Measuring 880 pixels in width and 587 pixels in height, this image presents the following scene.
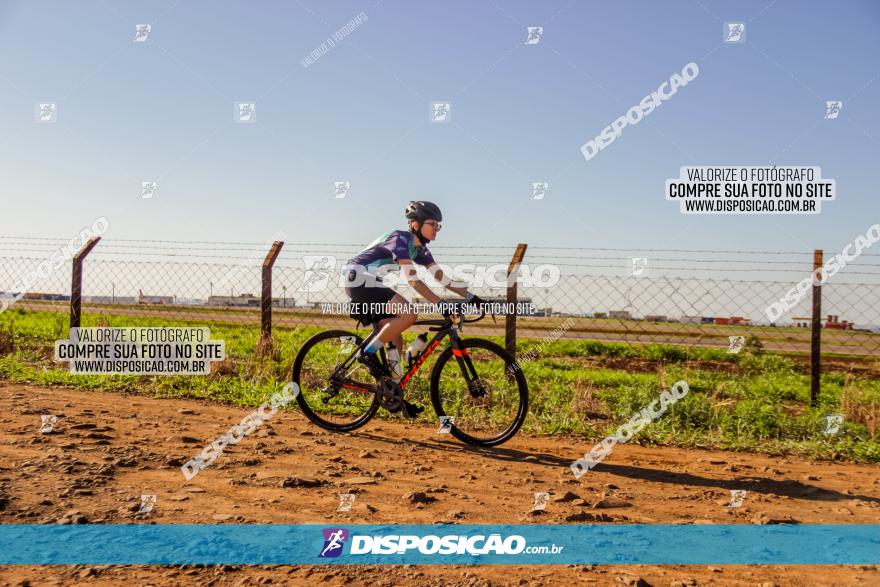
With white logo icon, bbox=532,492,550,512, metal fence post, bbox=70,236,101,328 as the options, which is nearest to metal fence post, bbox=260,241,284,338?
metal fence post, bbox=70,236,101,328

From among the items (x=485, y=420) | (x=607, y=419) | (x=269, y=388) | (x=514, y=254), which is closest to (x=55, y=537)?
(x=485, y=420)

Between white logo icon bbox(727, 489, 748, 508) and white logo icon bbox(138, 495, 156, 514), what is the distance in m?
3.79

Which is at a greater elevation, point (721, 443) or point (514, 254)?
point (514, 254)

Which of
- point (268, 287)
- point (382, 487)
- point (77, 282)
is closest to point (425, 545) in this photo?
point (382, 487)

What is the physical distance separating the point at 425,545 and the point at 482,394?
2.74 metres

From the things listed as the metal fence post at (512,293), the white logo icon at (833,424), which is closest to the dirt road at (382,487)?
the white logo icon at (833,424)

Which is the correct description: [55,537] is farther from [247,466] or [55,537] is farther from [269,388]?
[269,388]

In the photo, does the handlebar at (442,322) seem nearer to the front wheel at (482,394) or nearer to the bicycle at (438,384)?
the bicycle at (438,384)

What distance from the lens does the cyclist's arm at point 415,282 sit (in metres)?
5.50

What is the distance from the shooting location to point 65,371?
28.8ft

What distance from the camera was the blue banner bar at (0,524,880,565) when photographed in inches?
119

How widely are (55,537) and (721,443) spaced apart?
223 inches

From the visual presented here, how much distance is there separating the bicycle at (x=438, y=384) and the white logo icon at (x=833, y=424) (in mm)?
3309

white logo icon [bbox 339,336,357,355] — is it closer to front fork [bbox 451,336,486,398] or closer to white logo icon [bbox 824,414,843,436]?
front fork [bbox 451,336,486,398]
